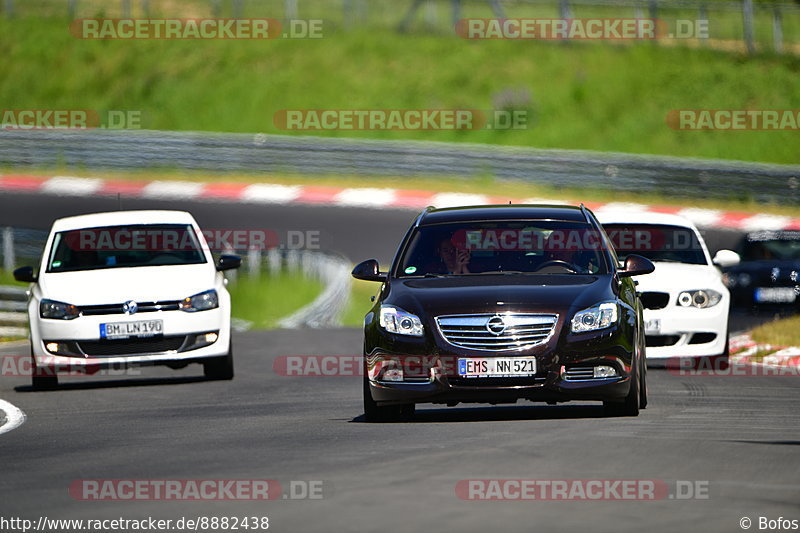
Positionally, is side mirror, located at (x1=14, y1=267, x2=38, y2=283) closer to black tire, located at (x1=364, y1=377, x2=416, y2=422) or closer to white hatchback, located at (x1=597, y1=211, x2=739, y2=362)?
black tire, located at (x1=364, y1=377, x2=416, y2=422)

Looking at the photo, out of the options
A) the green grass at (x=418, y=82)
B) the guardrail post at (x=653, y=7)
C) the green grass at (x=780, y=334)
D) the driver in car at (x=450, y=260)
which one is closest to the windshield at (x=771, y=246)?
the green grass at (x=780, y=334)

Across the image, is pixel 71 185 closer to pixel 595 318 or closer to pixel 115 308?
pixel 115 308

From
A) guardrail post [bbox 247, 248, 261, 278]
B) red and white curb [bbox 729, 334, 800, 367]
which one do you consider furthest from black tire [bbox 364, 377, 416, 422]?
guardrail post [bbox 247, 248, 261, 278]

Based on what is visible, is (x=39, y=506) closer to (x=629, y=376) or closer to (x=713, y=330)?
(x=629, y=376)

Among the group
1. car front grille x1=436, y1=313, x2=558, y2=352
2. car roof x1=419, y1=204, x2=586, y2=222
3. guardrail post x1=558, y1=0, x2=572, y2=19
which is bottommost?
car front grille x1=436, y1=313, x2=558, y2=352

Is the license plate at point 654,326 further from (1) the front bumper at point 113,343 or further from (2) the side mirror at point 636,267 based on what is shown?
(1) the front bumper at point 113,343

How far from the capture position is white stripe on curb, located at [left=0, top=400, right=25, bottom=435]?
11.9 meters

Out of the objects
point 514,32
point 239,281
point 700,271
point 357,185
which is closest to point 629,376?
point 700,271

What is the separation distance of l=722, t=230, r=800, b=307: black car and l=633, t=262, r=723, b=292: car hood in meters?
6.18

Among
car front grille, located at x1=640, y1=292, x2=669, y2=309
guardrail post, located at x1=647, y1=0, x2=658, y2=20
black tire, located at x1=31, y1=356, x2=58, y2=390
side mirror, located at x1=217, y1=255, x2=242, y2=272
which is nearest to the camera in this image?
black tire, located at x1=31, y1=356, x2=58, y2=390

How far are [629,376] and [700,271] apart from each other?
5.26m

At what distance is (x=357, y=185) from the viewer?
3412 cm

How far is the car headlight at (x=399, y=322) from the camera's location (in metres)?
10.8

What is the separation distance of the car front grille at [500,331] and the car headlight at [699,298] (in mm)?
4995
